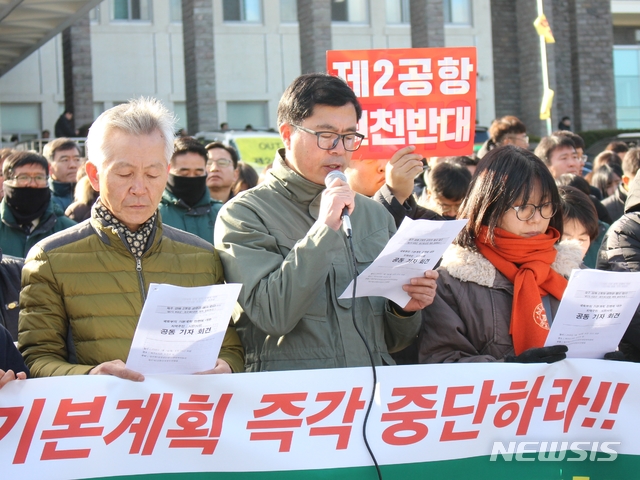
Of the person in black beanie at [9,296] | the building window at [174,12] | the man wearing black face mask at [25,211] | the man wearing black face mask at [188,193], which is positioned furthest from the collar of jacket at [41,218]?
the building window at [174,12]

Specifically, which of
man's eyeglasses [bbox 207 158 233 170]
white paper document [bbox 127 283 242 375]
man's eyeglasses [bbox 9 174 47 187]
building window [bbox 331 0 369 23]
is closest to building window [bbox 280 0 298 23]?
building window [bbox 331 0 369 23]

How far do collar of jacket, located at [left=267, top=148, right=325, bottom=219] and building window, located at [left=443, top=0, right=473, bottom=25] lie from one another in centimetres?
2954

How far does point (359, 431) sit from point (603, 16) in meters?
32.1

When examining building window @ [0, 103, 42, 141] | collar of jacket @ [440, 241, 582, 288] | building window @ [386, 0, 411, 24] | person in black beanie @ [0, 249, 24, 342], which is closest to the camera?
collar of jacket @ [440, 241, 582, 288]

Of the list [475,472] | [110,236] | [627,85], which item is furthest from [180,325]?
[627,85]

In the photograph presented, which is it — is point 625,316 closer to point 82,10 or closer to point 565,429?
point 565,429

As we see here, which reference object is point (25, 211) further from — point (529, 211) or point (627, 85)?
point (627, 85)

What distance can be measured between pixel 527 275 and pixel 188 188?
3519mm

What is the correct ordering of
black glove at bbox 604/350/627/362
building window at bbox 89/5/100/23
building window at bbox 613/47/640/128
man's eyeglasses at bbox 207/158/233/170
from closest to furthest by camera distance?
1. black glove at bbox 604/350/627/362
2. man's eyeglasses at bbox 207/158/233/170
3. building window at bbox 89/5/100/23
4. building window at bbox 613/47/640/128

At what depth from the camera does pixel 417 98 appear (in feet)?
16.2

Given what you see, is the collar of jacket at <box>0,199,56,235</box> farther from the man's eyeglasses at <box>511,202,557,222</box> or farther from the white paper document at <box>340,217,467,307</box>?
the man's eyeglasses at <box>511,202,557,222</box>

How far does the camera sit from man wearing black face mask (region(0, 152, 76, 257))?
20.5 feet

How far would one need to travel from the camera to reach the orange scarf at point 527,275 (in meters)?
3.56

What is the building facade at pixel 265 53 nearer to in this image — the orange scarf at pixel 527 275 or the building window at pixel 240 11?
the building window at pixel 240 11
